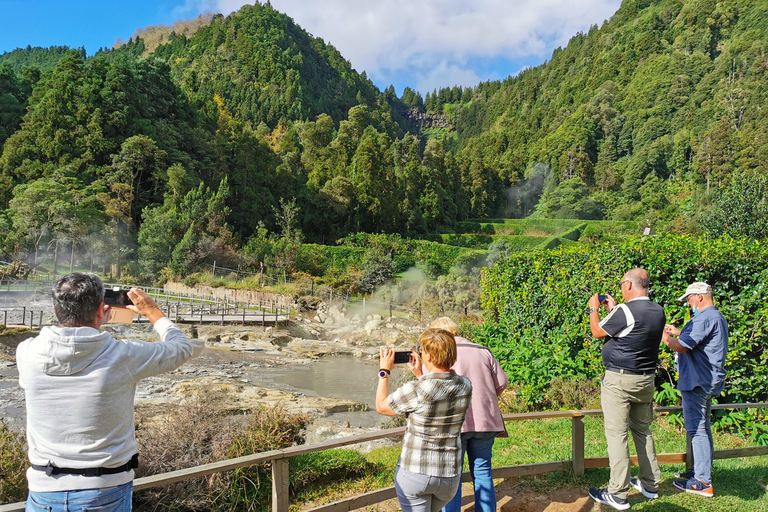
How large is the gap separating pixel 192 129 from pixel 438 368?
42983mm

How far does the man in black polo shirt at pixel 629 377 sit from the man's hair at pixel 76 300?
3052 millimetres

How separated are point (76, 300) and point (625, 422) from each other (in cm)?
345

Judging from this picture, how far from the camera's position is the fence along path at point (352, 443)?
9.21 ft

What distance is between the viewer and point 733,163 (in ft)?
164

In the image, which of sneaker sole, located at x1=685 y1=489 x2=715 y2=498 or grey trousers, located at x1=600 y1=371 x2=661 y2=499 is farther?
sneaker sole, located at x1=685 y1=489 x2=715 y2=498

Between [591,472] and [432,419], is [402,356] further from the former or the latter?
[591,472]

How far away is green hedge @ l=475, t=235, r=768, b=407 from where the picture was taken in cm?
504

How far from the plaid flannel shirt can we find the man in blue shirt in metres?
2.21

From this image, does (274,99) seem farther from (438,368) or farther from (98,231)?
(438,368)

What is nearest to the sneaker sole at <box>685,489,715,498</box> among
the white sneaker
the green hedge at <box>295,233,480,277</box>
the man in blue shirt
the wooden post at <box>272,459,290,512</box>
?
the man in blue shirt

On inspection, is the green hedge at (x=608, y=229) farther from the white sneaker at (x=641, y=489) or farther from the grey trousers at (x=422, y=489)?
the grey trousers at (x=422, y=489)

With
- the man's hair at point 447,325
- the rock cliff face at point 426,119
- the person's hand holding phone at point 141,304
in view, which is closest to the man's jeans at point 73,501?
the person's hand holding phone at point 141,304

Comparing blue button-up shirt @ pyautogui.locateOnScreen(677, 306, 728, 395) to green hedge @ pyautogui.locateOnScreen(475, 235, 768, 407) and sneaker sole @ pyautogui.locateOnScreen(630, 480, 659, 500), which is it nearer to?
sneaker sole @ pyautogui.locateOnScreen(630, 480, 659, 500)

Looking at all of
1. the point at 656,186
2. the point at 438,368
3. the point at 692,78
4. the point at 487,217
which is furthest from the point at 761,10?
the point at 438,368
